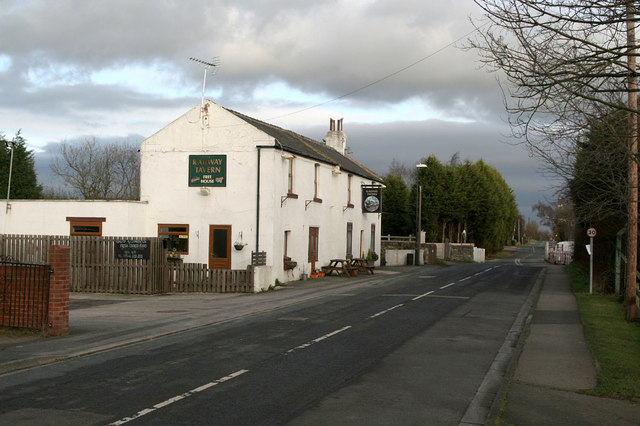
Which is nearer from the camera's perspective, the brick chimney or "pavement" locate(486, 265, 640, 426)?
"pavement" locate(486, 265, 640, 426)

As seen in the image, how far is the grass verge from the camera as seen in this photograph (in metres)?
8.96

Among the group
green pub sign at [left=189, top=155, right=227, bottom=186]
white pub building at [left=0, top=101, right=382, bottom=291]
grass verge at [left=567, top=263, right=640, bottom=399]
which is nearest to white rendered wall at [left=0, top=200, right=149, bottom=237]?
white pub building at [left=0, top=101, right=382, bottom=291]

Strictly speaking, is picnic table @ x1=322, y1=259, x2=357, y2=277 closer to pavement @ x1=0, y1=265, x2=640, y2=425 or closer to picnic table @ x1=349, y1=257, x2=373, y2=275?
picnic table @ x1=349, y1=257, x2=373, y2=275

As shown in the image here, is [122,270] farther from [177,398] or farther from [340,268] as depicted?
[177,398]

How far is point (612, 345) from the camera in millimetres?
12516

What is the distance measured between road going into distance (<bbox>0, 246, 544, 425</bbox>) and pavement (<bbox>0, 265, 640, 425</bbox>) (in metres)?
0.37

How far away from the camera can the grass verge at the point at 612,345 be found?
896 centimetres

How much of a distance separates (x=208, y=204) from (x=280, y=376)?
1866cm

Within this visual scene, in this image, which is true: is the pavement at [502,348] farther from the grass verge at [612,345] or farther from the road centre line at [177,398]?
the road centre line at [177,398]

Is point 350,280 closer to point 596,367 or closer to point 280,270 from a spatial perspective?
point 280,270

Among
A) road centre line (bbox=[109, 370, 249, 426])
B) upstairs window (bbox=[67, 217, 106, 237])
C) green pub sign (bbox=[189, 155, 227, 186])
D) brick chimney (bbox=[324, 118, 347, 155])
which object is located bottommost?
road centre line (bbox=[109, 370, 249, 426])

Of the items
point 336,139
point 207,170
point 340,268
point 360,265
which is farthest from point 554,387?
point 336,139

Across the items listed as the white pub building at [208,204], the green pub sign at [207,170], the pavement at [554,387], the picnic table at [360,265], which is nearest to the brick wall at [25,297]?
the pavement at [554,387]

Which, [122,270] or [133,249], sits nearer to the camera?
[133,249]
